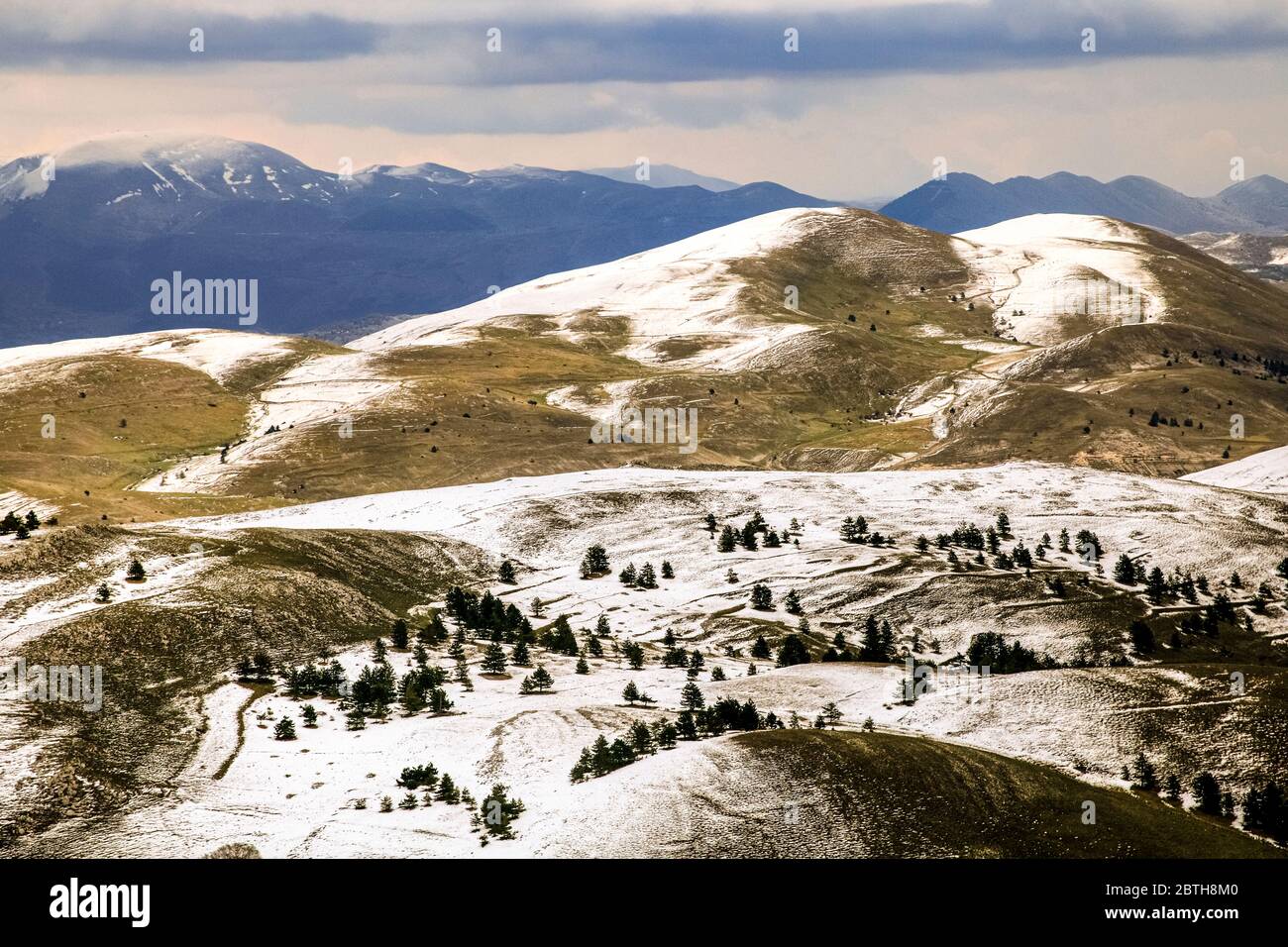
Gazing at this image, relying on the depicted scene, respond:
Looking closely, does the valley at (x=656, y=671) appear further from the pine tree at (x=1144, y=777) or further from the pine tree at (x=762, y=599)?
the pine tree at (x=762, y=599)

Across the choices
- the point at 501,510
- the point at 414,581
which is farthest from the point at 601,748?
the point at 501,510

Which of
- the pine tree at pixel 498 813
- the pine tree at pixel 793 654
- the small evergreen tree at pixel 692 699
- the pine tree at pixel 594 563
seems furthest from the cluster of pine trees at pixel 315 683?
the pine tree at pixel 594 563

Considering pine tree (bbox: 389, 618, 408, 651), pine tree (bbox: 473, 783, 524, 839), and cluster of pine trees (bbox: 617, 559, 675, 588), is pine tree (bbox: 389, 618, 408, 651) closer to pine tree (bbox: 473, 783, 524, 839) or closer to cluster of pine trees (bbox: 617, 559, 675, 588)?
cluster of pine trees (bbox: 617, 559, 675, 588)

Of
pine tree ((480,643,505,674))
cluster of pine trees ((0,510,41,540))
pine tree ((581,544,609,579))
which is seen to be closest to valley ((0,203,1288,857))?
pine tree ((480,643,505,674))

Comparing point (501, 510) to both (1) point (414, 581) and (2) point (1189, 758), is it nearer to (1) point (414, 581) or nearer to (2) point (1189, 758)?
(1) point (414, 581)

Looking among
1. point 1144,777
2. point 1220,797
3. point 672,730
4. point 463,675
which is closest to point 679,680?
point 463,675

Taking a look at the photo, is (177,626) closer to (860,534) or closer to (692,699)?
(692,699)

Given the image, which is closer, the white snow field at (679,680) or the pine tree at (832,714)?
the white snow field at (679,680)

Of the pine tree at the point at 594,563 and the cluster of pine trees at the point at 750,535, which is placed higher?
the cluster of pine trees at the point at 750,535
